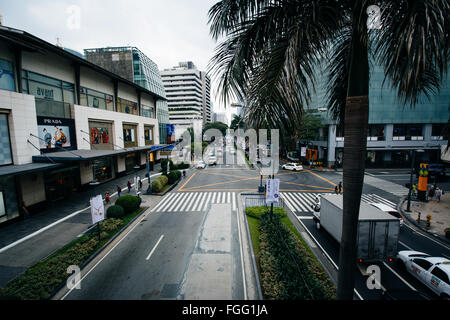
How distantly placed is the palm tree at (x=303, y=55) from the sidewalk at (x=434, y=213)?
16286mm

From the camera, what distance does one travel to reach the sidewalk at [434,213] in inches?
586

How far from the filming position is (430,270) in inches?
350

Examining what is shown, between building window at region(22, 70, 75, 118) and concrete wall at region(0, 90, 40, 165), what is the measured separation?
4.04 ft

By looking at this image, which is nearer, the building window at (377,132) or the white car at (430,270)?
the white car at (430,270)

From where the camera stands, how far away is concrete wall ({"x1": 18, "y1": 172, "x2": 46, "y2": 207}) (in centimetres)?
1644

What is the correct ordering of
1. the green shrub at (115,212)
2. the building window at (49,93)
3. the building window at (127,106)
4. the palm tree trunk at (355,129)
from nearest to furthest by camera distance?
the palm tree trunk at (355,129), the green shrub at (115,212), the building window at (49,93), the building window at (127,106)

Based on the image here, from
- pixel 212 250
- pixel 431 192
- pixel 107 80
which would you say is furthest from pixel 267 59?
pixel 107 80

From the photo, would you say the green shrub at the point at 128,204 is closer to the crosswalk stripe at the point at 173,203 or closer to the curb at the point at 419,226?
the crosswalk stripe at the point at 173,203

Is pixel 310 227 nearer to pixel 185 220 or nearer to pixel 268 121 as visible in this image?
pixel 185 220

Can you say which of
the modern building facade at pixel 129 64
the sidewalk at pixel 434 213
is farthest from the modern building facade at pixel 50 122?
the sidewalk at pixel 434 213

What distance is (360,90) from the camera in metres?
3.64

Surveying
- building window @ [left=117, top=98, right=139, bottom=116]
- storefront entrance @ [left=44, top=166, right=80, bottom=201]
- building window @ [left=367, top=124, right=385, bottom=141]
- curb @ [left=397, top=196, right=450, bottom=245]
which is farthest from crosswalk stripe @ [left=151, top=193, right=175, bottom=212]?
building window @ [left=367, top=124, right=385, bottom=141]

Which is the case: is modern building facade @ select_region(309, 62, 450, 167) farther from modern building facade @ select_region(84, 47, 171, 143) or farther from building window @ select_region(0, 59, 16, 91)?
building window @ select_region(0, 59, 16, 91)

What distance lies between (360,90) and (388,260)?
11.1m
